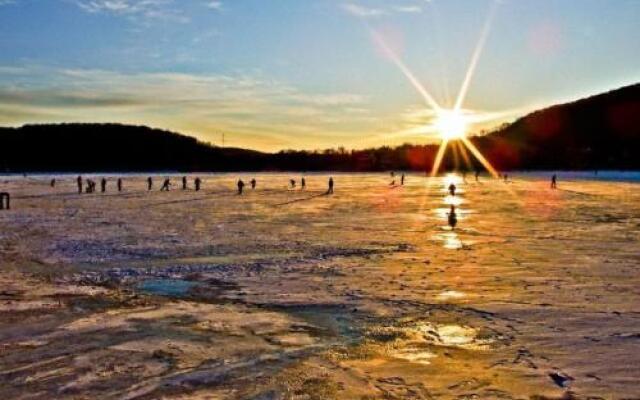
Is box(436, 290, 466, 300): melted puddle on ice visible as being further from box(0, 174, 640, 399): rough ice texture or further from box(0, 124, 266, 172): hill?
box(0, 124, 266, 172): hill

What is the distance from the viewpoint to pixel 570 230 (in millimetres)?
16875

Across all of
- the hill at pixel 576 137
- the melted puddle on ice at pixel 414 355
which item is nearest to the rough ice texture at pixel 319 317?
the melted puddle on ice at pixel 414 355

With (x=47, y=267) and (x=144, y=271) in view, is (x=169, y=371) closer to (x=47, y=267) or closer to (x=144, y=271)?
(x=144, y=271)

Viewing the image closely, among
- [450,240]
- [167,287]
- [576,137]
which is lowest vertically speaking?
[167,287]

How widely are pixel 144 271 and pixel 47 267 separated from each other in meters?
1.79

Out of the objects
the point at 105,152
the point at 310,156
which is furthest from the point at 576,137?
the point at 105,152

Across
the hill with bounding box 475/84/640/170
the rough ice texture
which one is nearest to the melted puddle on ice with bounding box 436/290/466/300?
the rough ice texture

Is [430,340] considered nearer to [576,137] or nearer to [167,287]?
[167,287]

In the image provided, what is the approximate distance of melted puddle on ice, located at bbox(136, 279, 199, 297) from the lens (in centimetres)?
865

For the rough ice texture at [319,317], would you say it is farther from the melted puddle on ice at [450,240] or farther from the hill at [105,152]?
the hill at [105,152]

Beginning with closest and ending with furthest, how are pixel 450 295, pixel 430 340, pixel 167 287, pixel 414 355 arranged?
pixel 414 355
pixel 430 340
pixel 450 295
pixel 167 287

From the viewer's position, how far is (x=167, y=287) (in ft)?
29.8

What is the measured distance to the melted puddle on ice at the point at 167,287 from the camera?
8648mm

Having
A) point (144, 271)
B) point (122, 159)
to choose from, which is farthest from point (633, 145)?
point (144, 271)
